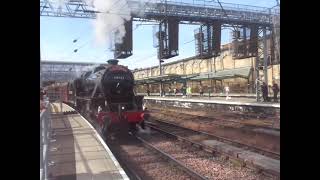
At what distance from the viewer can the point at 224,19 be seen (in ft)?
8.68

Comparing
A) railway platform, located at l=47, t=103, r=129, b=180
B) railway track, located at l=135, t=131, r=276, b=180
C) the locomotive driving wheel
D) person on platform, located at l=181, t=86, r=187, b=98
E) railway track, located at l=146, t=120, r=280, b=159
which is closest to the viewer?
railway platform, located at l=47, t=103, r=129, b=180

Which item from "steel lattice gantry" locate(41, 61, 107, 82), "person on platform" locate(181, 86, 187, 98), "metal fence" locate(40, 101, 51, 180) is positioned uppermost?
"steel lattice gantry" locate(41, 61, 107, 82)

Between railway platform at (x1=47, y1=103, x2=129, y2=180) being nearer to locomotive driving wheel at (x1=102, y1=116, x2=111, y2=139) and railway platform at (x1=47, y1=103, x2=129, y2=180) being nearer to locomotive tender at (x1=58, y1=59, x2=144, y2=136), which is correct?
locomotive driving wheel at (x1=102, y1=116, x2=111, y2=139)

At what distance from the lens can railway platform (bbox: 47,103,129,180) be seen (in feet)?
11.6

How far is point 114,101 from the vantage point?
647 centimetres

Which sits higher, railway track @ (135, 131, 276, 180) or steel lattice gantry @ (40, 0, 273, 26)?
steel lattice gantry @ (40, 0, 273, 26)

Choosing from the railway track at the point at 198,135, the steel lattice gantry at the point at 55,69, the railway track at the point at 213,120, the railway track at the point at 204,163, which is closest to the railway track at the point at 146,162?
the railway track at the point at 204,163

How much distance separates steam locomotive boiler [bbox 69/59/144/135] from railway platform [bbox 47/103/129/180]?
0.36 meters

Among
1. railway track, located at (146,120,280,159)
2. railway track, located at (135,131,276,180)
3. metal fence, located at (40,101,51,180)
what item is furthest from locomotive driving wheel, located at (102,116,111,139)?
metal fence, located at (40,101,51,180)

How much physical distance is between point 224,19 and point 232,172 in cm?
223

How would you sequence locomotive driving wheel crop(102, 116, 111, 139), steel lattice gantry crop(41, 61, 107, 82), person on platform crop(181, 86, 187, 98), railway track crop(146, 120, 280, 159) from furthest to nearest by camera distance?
locomotive driving wheel crop(102, 116, 111, 139)
railway track crop(146, 120, 280, 159)
person on platform crop(181, 86, 187, 98)
steel lattice gantry crop(41, 61, 107, 82)

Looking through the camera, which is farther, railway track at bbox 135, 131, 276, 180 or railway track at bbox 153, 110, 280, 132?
railway track at bbox 153, 110, 280, 132

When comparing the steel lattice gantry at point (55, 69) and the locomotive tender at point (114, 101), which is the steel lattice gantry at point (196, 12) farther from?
the locomotive tender at point (114, 101)
